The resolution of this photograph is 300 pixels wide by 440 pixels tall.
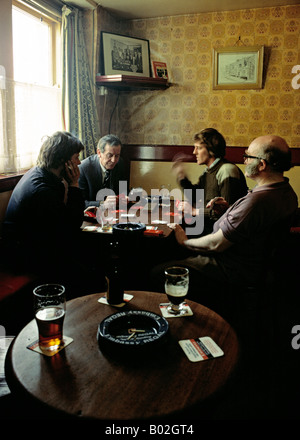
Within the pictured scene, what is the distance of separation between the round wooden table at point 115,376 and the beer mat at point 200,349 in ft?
0.05

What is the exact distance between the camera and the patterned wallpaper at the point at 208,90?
397 centimetres

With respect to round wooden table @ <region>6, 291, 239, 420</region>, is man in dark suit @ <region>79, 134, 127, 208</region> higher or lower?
higher

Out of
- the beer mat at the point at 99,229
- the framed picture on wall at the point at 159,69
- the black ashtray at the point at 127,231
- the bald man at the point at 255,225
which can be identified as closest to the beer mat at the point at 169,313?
the bald man at the point at 255,225

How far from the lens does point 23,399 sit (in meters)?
1.00

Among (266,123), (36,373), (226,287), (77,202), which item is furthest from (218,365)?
(266,123)

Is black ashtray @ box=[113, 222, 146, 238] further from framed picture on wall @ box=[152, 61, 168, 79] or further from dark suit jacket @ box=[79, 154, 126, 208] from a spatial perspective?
framed picture on wall @ box=[152, 61, 168, 79]

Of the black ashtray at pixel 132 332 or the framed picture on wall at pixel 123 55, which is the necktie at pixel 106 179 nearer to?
the framed picture on wall at pixel 123 55

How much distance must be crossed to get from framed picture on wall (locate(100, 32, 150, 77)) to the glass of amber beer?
3.42 metres

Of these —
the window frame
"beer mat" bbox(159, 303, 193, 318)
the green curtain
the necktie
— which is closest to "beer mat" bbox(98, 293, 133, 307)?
"beer mat" bbox(159, 303, 193, 318)

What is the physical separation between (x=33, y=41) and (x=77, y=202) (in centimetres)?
182

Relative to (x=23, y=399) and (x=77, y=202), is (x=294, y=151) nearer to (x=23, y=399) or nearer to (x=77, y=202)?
(x=77, y=202)

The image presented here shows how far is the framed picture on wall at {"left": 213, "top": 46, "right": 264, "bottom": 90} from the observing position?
13.1ft

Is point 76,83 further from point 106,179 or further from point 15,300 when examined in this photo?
point 15,300

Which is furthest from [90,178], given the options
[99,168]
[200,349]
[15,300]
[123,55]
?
[200,349]
